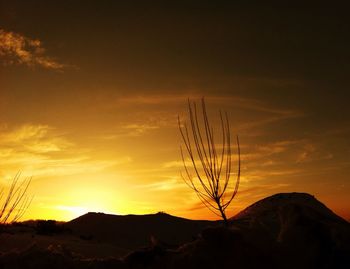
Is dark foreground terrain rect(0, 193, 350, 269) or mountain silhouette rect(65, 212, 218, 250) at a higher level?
mountain silhouette rect(65, 212, 218, 250)

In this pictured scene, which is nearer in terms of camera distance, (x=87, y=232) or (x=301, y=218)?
(x=301, y=218)

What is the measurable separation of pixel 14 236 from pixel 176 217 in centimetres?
1523

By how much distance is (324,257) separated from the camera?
305 cm

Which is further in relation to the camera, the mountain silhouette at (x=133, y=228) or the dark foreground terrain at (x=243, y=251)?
the mountain silhouette at (x=133, y=228)

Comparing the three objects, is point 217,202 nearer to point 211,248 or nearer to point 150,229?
point 211,248

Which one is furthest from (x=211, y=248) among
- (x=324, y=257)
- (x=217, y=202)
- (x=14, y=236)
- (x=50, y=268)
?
(x=14, y=236)

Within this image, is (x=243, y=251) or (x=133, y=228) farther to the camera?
(x=133, y=228)

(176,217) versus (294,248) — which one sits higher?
(176,217)

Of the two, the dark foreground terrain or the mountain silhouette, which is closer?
the dark foreground terrain

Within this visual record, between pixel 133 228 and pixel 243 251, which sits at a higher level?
pixel 133 228

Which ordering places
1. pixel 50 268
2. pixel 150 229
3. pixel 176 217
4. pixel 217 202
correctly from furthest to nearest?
pixel 176 217 < pixel 150 229 < pixel 217 202 < pixel 50 268

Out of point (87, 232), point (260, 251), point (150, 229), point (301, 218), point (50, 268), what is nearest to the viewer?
point (260, 251)

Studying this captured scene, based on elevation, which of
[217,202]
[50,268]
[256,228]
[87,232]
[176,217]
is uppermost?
[176,217]

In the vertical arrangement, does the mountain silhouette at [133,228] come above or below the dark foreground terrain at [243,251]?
above
